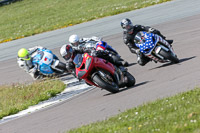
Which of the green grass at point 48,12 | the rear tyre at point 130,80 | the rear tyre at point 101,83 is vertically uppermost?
the rear tyre at point 101,83

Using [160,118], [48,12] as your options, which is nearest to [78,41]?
[160,118]

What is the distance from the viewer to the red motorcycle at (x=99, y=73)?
10805mm

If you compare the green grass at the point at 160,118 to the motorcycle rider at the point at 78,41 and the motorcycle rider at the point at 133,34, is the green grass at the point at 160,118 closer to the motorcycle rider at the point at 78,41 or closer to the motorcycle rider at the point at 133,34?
the motorcycle rider at the point at 133,34

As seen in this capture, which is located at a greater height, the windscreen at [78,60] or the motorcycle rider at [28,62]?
the windscreen at [78,60]

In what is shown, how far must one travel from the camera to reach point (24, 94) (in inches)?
536

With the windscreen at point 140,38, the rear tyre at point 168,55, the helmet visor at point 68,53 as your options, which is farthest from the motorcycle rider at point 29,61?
the helmet visor at point 68,53

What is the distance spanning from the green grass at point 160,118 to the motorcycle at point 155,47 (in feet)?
14.2

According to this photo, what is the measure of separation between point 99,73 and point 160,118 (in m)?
4.03

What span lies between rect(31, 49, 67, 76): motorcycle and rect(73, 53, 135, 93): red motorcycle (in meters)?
4.82

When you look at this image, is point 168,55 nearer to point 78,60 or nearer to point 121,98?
point 78,60

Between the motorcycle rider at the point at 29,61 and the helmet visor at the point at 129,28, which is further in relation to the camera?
the motorcycle rider at the point at 29,61

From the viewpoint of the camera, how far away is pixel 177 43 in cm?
1689

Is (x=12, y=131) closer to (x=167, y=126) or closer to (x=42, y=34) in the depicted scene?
(x=167, y=126)

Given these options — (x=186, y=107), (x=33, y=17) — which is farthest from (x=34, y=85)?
(x=33, y=17)
